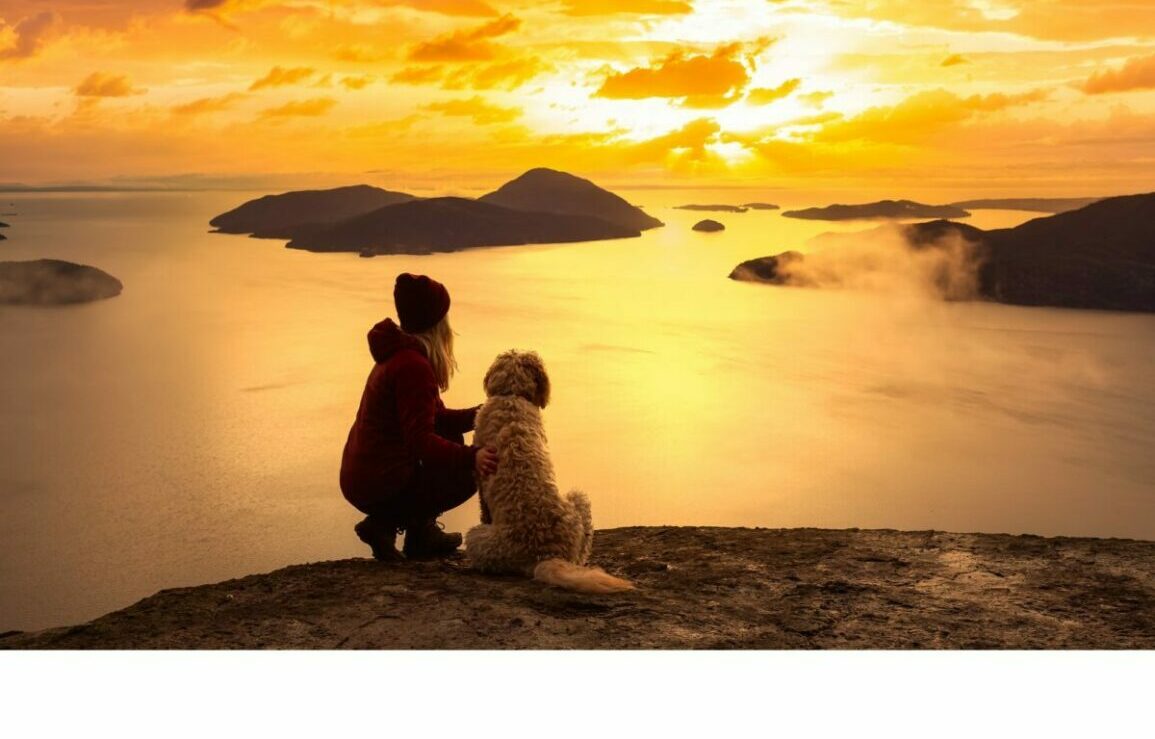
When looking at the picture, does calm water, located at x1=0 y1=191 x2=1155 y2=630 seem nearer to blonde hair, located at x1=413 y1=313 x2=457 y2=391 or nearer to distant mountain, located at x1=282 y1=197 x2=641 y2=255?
distant mountain, located at x1=282 y1=197 x2=641 y2=255

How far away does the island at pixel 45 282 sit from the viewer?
18.7ft

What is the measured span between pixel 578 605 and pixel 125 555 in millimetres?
4297

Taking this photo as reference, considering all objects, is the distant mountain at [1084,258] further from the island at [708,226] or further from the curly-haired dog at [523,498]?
the curly-haired dog at [523,498]

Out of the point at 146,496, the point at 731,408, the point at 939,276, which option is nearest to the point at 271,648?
the point at 146,496

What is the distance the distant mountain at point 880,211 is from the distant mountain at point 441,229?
46.2 inches

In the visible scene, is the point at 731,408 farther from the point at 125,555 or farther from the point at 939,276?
the point at 125,555

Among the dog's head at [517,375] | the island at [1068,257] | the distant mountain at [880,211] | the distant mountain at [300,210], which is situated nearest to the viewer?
the dog's head at [517,375]

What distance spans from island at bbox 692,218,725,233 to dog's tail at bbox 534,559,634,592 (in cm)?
371

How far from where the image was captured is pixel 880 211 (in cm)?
662

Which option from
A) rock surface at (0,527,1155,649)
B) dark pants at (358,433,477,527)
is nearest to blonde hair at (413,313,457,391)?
dark pants at (358,433,477,527)

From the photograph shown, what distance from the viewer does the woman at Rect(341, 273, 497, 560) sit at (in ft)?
9.95

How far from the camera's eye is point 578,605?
113 inches

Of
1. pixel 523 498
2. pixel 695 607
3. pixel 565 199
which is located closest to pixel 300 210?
pixel 565 199

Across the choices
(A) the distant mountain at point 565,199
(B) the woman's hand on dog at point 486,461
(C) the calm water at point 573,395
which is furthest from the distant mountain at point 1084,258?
(B) the woman's hand on dog at point 486,461
